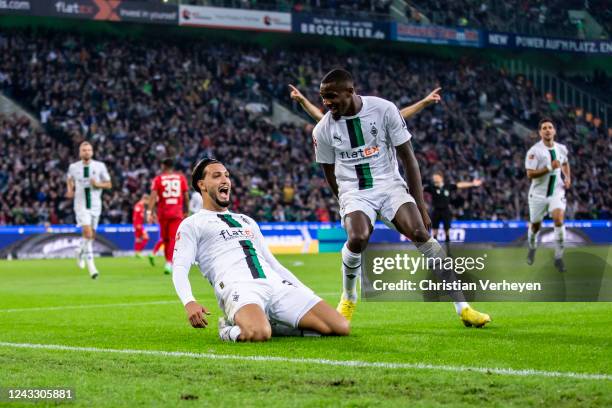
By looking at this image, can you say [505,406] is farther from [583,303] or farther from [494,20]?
[494,20]

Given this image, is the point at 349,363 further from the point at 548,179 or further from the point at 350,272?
the point at 548,179

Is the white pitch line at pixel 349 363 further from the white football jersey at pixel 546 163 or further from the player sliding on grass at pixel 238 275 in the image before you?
the white football jersey at pixel 546 163

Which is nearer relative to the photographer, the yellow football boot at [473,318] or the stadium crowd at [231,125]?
the yellow football boot at [473,318]

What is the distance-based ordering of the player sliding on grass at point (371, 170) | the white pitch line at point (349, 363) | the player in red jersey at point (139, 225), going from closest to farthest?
1. the white pitch line at point (349, 363)
2. the player sliding on grass at point (371, 170)
3. the player in red jersey at point (139, 225)

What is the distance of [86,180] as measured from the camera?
1905 cm

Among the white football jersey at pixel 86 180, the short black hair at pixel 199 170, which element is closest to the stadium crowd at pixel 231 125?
the white football jersey at pixel 86 180

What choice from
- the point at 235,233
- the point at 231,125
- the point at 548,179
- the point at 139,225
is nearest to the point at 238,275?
the point at 235,233

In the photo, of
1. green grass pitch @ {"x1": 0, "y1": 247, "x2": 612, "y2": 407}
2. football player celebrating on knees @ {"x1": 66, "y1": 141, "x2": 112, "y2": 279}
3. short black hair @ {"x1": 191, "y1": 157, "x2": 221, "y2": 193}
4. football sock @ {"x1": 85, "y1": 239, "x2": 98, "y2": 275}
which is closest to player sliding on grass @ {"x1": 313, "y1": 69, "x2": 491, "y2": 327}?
green grass pitch @ {"x1": 0, "y1": 247, "x2": 612, "y2": 407}

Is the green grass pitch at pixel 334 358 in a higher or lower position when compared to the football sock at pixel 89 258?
higher

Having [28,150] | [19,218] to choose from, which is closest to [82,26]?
[28,150]

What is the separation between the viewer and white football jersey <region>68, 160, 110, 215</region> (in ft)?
62.4

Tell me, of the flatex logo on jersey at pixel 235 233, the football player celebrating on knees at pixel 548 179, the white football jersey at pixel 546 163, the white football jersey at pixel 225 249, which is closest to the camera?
the white football jersey at pixel 225 249

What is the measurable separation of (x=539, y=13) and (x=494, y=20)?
9.11ft

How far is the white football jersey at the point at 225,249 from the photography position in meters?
7.82
